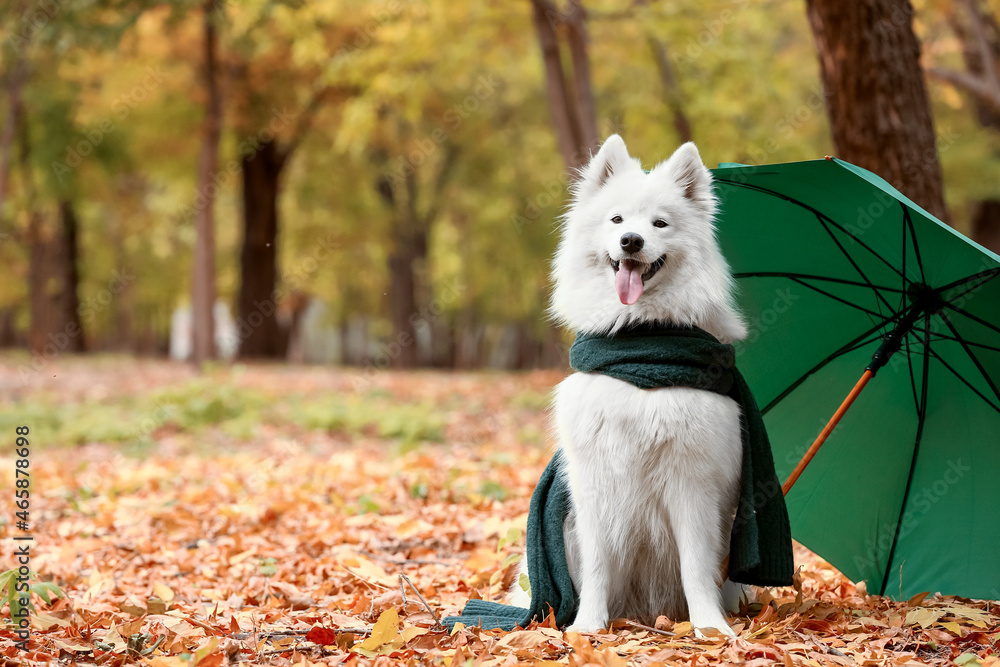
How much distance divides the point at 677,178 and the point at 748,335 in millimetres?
930

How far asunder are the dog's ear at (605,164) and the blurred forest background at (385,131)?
78cm

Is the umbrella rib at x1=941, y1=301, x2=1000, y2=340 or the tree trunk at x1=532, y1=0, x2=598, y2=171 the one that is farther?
the tree trunk at x1=532, y1=0, x2=598, y2=171

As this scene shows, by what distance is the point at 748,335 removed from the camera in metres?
3.62

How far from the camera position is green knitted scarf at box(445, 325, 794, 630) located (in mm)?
2955

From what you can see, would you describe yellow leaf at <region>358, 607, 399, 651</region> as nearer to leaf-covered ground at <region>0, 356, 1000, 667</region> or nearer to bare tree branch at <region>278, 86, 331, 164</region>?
leaf-covered ground at <region>0, 356, 1000, 667</region>

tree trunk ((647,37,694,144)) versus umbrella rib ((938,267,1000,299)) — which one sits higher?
tree trunk ((647,37,694,144))

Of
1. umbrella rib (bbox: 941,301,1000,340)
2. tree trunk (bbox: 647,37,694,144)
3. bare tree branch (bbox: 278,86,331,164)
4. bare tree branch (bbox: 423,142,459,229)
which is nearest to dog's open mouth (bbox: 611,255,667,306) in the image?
umbrella rib (bbox: 941,301,1000,340)

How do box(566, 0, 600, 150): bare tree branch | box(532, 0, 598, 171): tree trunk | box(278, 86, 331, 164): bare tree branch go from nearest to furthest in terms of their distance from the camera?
1. box(532, 0, 598, 171): tree trunk
2. box(566, 0, 600, 150): bare tree branch
3. box(278, 86, 331, 164): bare tree branch

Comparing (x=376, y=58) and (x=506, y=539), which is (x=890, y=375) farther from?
(x=376, y=58)

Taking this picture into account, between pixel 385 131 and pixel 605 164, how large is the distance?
16.1 metres

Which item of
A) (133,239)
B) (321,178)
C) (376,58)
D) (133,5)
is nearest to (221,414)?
(376,58)

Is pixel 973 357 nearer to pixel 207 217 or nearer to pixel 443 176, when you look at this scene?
pixel 207 217

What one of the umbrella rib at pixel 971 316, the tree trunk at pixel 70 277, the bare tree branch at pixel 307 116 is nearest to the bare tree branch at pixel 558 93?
the umbrella rib at pixel 971 316

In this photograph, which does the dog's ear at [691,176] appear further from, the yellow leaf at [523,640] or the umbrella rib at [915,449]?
the yellow leaf at [523,640]
